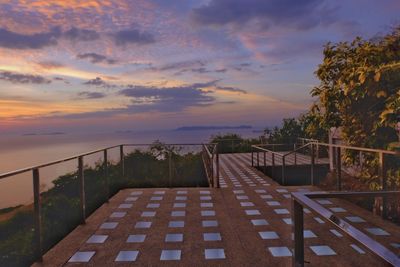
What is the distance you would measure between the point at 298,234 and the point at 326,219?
0.39 meters

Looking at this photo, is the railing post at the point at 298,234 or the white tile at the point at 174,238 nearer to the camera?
the railing post at the point at 298,234

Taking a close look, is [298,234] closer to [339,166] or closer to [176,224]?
[176,224]

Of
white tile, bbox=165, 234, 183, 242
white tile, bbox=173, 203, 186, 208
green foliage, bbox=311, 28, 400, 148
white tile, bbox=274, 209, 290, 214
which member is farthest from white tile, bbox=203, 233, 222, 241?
green foliage, bbox=311, 28, 400, 148

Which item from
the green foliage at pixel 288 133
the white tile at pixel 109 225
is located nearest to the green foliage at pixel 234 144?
the green foliage at pixel 288 133

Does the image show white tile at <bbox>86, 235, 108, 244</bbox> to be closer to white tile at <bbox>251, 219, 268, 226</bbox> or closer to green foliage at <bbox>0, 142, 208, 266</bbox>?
green foliage at <bbox>0, 142, 208, 266</bbox>

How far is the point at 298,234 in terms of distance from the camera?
1.53 metres

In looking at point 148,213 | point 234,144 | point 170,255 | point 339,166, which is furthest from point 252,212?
point 234,144

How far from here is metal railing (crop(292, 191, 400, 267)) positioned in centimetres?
84

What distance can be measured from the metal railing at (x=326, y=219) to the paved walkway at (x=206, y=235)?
42 cm

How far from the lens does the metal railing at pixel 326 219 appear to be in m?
0.84

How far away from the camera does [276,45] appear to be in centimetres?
1015

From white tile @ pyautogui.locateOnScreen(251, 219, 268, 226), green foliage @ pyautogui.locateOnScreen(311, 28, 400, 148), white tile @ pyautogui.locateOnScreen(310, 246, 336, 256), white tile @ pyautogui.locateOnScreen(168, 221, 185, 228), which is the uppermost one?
green foliage @ pyautogui.locateOnScreen(311, 28, 400, 148)

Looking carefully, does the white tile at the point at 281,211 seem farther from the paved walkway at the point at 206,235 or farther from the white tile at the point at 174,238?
the white tile at the point at 174,238

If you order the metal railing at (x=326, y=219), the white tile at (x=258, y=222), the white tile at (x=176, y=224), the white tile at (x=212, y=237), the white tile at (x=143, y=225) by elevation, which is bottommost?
the white tile at (x=176, y=224)
